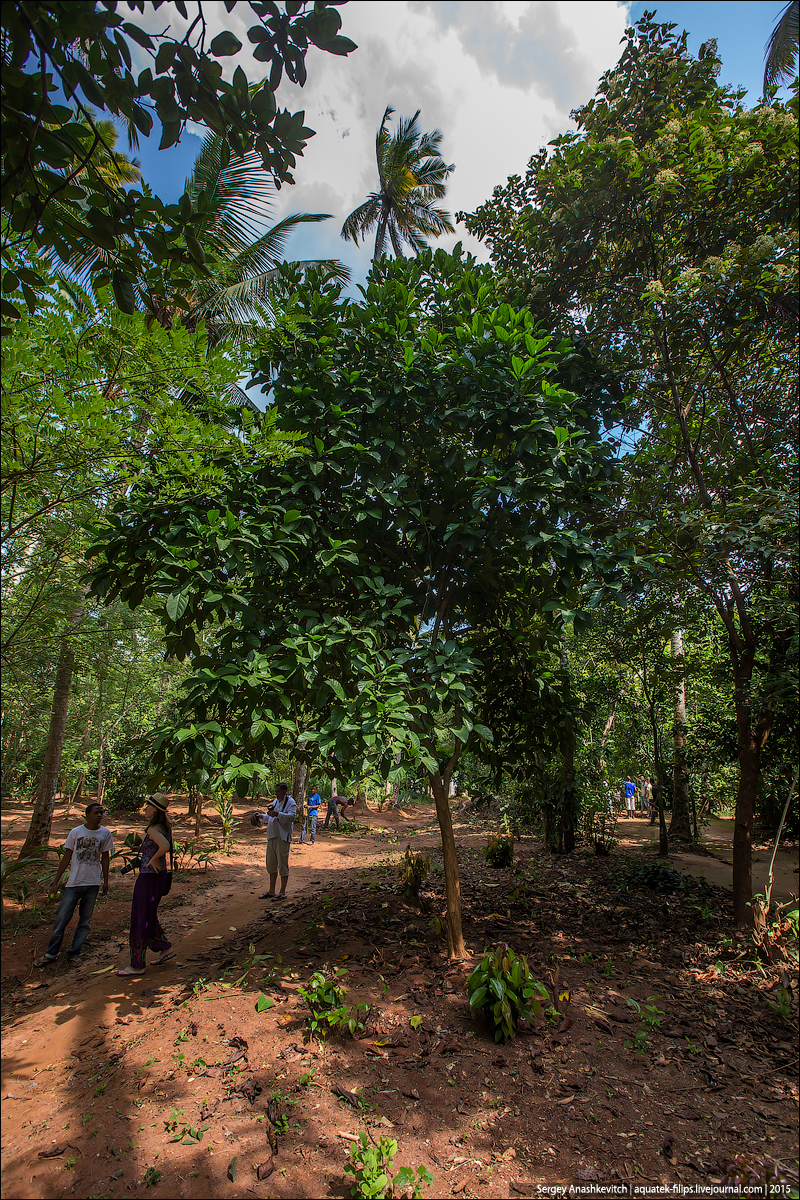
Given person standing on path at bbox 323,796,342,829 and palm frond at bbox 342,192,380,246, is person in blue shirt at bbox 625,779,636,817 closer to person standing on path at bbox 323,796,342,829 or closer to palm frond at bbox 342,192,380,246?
person standing on path at bbox 323,796,342,829

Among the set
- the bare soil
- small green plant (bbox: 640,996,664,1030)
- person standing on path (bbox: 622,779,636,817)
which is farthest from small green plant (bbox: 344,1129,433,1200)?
person standing on path (bbox: 622,779,636,817)

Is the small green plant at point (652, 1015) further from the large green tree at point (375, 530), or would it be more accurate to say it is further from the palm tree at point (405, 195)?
the palm tree at point (405, 195)

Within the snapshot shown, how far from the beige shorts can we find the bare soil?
135cm

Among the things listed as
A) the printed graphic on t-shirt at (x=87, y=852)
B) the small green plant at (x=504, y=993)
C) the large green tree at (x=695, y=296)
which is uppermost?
the large green tree at (x=695, y=296)

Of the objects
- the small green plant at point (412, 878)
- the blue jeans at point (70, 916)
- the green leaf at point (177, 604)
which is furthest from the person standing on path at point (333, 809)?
the green leaf at point (177, 604)

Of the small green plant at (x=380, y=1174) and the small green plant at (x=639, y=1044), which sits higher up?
the small green plant at (x=639, y=1044)

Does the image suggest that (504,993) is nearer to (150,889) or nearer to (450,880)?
(450,880)

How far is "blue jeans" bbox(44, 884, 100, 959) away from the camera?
5.43 m

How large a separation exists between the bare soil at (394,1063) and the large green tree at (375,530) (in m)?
1.35

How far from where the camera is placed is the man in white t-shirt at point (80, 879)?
5457 mm

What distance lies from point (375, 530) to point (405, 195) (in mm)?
14613

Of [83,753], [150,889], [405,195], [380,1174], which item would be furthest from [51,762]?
[405,195]

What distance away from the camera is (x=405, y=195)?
15484 millimetres

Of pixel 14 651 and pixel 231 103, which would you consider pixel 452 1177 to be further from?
pixel 14 651
